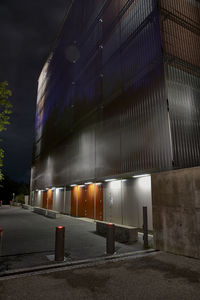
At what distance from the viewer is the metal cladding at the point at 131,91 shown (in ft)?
38.5

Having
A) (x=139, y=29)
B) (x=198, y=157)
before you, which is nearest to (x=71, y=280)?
(x=198, y=157)

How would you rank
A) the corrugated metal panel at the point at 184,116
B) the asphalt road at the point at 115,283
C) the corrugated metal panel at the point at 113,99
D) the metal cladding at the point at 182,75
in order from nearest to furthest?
the asphalt road at the point at 115,283, the corrugated metal panel at the point at 184,116, the metal cladding at the point at 182,75, the corrugated metal panel at the point at 113,99

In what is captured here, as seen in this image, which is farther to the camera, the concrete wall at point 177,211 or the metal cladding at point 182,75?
the metal cladding at point 182,75

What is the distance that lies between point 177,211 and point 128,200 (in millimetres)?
6690

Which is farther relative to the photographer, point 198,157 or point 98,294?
point 198,157

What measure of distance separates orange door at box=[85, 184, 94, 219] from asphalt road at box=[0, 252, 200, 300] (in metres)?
12.9

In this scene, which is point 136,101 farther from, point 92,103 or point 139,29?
point 92,103

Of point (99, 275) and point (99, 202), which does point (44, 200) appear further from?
point (99, 275)

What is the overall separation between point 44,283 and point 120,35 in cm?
1818

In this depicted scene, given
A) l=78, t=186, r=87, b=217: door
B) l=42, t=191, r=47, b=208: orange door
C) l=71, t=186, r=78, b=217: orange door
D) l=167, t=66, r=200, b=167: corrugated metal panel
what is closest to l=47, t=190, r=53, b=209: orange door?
l=42, t=191, r=47, b=208: orange door

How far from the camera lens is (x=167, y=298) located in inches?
158

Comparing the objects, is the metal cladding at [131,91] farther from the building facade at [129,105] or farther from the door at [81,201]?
the door at [81,201]

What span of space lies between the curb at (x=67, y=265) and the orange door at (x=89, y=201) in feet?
38.6

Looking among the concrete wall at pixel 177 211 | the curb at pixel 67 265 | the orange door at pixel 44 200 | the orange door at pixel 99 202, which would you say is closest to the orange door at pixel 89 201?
the orange door at pixel 99 202
